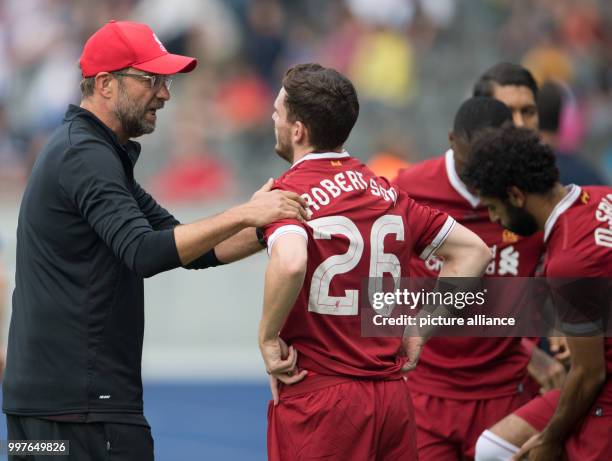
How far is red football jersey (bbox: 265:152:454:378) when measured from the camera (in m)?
4.28

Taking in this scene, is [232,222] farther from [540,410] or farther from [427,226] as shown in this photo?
[540,410]

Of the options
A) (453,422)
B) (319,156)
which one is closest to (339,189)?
(319,156)

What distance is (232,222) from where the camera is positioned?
4.17m

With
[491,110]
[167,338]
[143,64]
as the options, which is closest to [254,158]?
[167,338]

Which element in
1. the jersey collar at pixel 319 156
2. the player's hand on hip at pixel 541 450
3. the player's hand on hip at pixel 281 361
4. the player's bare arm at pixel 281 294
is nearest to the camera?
the player's bare arm at pixel 281 294

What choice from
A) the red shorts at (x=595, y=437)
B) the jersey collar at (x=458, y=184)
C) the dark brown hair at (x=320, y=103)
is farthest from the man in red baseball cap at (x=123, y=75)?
the red shorts at (x=595, y=437)

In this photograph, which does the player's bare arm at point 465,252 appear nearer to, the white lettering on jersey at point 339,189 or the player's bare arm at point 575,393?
the white lettering on jersey at point 339,189

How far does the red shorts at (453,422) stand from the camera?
5.58 meters

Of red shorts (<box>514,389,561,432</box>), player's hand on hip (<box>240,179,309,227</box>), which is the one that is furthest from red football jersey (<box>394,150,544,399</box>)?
player's hand on hip (<box>240,179,309,227</box>)

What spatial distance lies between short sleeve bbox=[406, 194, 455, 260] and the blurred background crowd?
8.22m

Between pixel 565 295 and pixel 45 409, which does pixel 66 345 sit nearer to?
pixel 45 409

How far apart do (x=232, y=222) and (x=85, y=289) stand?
0.64m

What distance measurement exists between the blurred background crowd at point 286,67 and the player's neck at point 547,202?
7.90m

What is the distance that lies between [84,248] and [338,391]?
1117 mm
